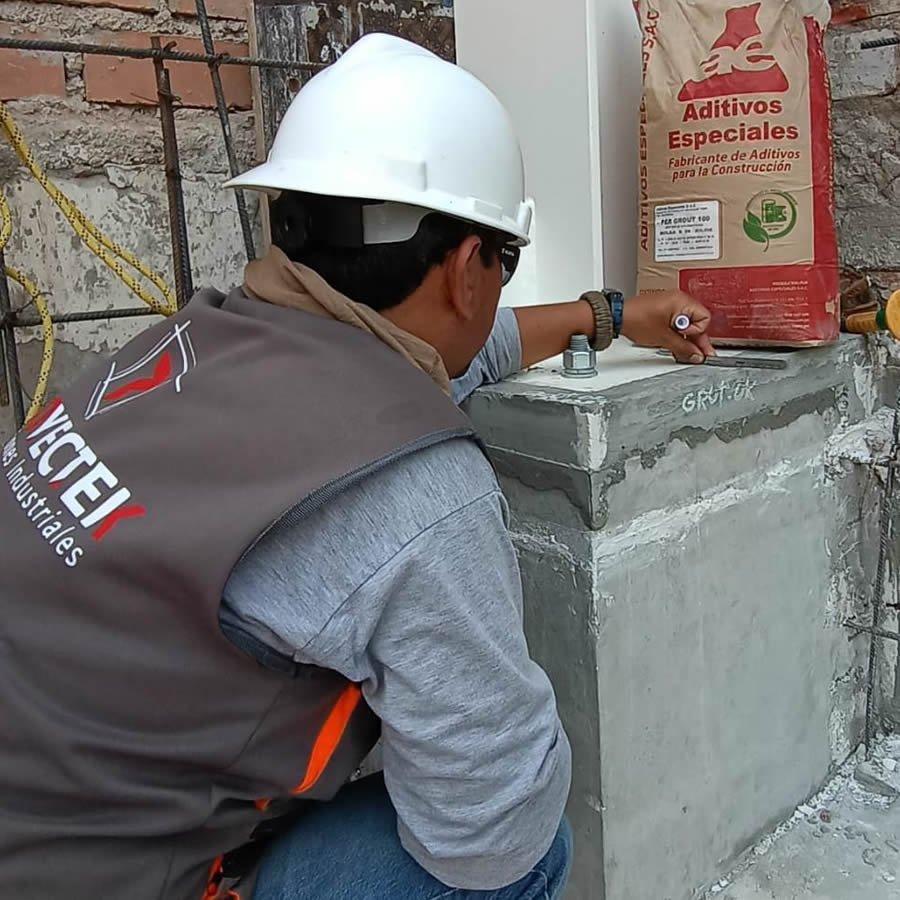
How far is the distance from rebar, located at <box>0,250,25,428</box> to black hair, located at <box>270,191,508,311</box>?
925 mm

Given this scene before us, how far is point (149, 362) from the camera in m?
0.97

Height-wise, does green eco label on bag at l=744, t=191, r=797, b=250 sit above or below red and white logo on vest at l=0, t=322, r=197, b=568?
above

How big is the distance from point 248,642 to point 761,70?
1.05 m

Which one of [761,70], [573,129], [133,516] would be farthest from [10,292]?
[761,70]

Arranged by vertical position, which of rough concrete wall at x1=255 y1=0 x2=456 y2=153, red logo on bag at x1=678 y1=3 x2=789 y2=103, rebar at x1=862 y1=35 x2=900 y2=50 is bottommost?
red logo on bag at x1=678 y1=3 x2=789 y2=103

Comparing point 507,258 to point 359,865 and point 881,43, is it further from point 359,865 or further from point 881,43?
point 881,43

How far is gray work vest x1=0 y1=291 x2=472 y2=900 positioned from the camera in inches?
32.6

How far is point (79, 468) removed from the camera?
0.90 meters

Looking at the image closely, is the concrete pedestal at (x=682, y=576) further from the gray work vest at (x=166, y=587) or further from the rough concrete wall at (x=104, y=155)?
the rough concrete wall at (x=104, y=155)

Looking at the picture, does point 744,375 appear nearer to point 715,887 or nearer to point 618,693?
point 618,693

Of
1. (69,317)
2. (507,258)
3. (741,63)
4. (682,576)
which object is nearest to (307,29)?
(69,317)

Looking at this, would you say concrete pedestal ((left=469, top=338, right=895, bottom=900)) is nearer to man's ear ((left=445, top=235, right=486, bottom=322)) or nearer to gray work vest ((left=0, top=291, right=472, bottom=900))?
man's ear ((left=445, top=235, right=486, bottom=322))

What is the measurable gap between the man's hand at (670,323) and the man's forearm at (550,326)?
2.5 inches

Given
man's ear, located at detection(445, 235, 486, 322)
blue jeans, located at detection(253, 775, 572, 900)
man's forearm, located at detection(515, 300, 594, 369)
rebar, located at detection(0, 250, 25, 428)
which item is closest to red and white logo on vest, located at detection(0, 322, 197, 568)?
man's ear, located at detection(445, 235, 486, 322)
